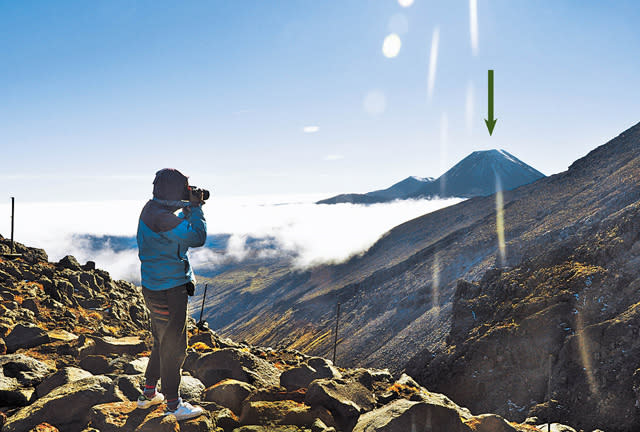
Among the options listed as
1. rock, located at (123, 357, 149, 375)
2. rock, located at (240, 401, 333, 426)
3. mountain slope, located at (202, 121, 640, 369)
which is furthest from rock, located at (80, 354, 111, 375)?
mountain slope, located at (202, 121, 640, 369)

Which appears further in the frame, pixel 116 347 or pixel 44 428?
pixel 116 347

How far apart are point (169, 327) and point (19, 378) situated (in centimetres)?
380

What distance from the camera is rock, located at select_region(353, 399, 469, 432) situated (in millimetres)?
5703

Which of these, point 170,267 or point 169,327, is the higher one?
point 170,267

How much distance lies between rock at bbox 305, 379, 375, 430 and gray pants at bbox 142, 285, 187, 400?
6.97ft

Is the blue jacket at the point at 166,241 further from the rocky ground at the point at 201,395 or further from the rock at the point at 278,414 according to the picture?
the rock at the point at 278,414

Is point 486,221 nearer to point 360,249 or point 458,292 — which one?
point 458,292

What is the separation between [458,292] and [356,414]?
42.9 metres

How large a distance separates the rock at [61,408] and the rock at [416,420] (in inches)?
152

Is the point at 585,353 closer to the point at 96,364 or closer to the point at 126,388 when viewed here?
the point at 96,364

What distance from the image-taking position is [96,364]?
826 centimetres

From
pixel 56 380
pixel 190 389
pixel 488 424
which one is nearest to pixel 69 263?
pixel 56 380

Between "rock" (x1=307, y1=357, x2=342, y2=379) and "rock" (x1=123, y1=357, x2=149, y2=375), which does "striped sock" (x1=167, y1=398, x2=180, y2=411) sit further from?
"rock" (x1=307, y1=357, x2=342, y2=379)

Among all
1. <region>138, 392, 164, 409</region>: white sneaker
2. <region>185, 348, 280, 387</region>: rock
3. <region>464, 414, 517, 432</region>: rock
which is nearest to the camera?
<region>138, 392, 164, 409</region>: white sneaker
